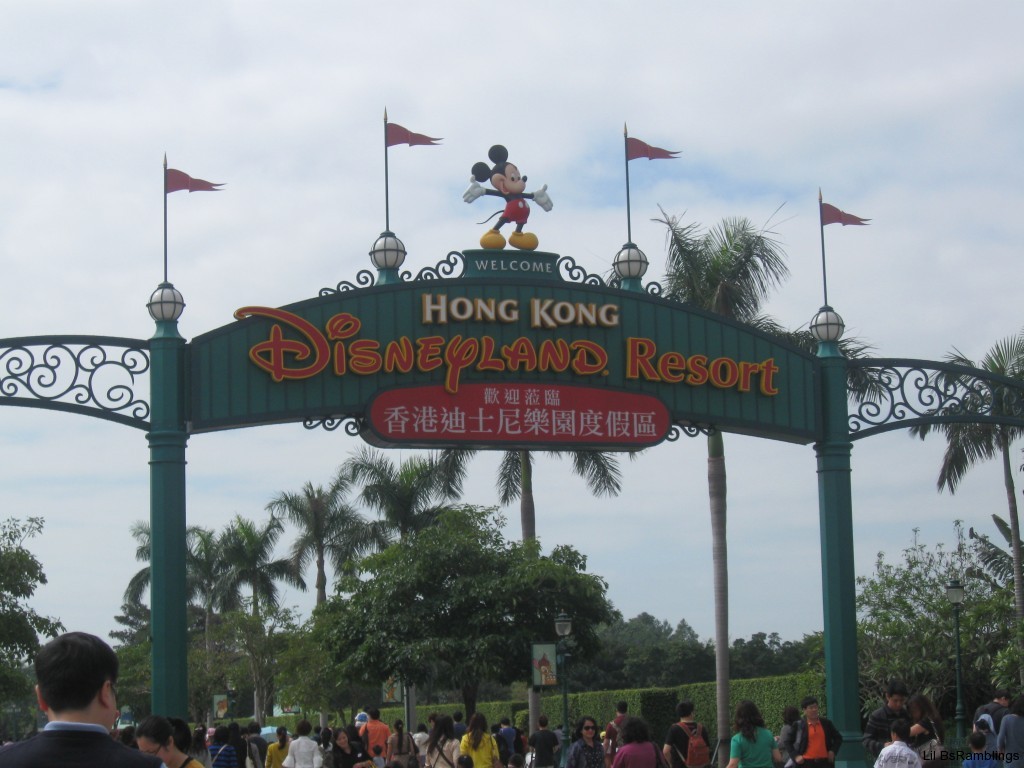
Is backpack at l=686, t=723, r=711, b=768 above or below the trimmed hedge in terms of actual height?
above

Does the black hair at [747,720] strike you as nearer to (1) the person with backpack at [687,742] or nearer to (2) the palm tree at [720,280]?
(1) the person with backpack at [687,742]

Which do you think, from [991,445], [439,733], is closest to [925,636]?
[991,445]

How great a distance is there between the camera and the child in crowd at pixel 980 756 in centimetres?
1235

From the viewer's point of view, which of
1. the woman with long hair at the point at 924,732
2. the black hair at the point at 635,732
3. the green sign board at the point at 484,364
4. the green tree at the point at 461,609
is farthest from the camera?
the green tree at the point at 461,609

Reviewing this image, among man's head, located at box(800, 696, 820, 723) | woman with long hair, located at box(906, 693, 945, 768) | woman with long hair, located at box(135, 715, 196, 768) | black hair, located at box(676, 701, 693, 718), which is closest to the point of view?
woman with long hair, located at box(135, 715, 196, 768)

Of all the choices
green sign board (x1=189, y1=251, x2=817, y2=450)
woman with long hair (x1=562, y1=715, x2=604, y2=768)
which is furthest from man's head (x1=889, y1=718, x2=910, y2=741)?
green sign board (x1=189, y1=251, x2=817, y2=450)

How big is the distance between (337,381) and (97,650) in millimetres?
13944

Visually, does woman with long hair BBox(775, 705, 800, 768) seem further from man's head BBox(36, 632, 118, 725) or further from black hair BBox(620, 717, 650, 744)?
man's head BBox(36, 632, 118, 725)

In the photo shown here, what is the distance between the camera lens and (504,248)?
63.2ft

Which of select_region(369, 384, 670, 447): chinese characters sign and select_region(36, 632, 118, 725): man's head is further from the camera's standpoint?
select_region(369, 384, 670, 447): chinese characters sign

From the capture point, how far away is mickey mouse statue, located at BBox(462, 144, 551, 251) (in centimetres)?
1923

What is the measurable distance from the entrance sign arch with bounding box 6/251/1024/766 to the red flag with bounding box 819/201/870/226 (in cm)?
227

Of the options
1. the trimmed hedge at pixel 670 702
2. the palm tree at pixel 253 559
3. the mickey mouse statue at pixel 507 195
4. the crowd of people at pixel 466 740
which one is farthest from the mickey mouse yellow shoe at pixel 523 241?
the palm tree at pixel 253 559

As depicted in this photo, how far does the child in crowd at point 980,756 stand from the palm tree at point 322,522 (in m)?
38.8
